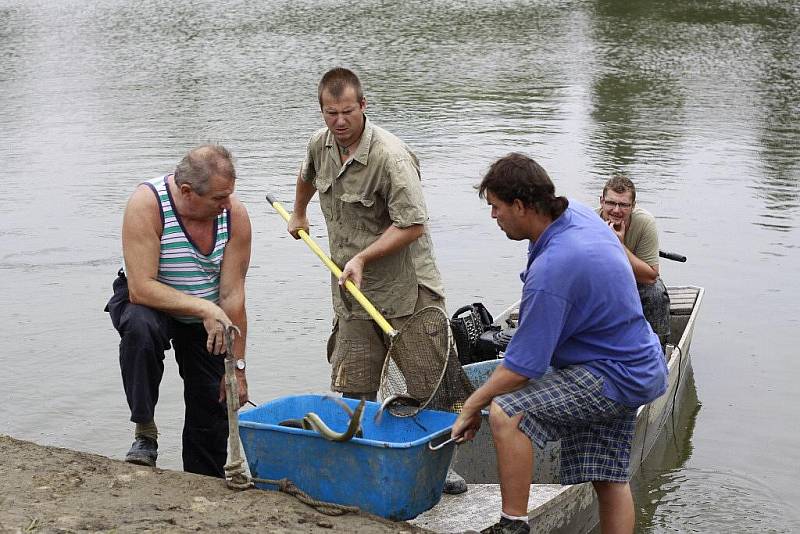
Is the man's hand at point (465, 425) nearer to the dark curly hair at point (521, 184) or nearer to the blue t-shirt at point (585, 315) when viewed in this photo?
the blue t-shirt at point (585, 315)

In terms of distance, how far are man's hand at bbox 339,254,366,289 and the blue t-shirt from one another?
1.01 metres

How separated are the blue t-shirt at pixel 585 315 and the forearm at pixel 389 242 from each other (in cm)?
100

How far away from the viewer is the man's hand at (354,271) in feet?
17.5

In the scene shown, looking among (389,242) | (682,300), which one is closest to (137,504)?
Answer: (389,242)

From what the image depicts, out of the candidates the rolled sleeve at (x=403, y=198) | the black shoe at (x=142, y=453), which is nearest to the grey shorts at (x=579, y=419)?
the rolled sleeve at (x=403, y=198)

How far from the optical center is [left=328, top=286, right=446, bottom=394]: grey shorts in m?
5.72

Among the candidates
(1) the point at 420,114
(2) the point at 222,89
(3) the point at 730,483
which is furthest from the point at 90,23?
(3) the point at 730,483

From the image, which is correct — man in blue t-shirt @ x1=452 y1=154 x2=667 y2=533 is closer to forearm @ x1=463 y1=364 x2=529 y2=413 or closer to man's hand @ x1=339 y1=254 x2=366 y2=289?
forearm @ x1=463 y1=364 x2=529 y2=413

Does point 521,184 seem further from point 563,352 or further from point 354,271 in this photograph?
point 354,271

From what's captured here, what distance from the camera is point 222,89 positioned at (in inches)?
828

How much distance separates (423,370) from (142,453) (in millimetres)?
1366

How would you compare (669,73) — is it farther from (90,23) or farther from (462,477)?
(462,477)

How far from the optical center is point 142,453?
5.34m

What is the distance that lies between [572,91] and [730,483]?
555 inches
